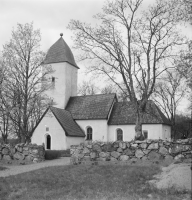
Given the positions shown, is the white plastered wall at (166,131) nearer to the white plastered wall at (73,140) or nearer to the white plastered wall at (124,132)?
the white plastered wall at (124,132)

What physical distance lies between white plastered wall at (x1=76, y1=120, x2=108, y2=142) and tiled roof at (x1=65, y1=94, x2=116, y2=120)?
619mm

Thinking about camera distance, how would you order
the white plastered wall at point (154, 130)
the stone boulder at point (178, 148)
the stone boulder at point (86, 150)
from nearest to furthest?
the stone boulder at point (178, 148) → the stone boulder at point (86, 150) → the white plastered wall at point (154, 130)

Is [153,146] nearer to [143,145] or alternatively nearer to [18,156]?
[143,145]

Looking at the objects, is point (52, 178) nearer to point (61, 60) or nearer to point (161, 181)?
point (161, 181)

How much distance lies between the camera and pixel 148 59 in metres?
20.4

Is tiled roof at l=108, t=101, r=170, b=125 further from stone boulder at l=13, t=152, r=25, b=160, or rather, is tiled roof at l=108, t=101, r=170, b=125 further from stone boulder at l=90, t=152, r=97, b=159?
stone boulder at l=90, t=152, r=97, b=159

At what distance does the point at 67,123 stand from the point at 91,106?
468 cm

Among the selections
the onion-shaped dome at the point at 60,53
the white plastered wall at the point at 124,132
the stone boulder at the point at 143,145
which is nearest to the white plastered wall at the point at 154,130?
the white plastered wall at the point at 124,132

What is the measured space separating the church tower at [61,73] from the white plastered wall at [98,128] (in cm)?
472

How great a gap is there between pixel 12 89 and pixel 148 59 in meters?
11.3

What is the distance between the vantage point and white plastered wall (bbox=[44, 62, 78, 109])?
1444 inches

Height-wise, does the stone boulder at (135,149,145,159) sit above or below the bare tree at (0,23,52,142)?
below

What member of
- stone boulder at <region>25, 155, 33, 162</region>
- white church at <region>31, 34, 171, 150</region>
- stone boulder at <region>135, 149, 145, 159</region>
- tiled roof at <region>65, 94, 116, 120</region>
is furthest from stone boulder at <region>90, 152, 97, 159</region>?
tiled roof at <region>65, 94, 116, 120</region>

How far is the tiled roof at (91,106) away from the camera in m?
33.5
